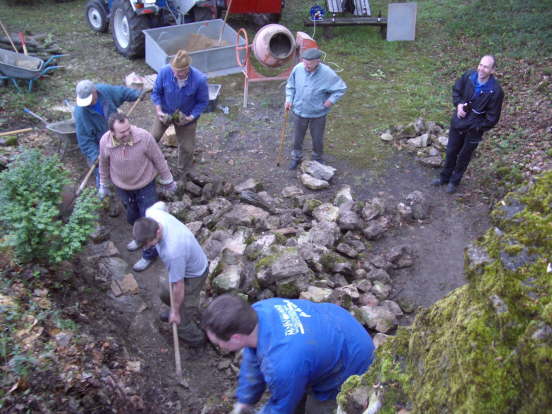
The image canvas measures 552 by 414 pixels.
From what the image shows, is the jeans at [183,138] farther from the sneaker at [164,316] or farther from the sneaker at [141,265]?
the sneaker at [164,316]

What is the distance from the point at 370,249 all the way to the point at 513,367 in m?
3.96

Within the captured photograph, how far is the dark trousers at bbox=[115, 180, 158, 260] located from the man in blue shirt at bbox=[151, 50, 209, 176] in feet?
4.47

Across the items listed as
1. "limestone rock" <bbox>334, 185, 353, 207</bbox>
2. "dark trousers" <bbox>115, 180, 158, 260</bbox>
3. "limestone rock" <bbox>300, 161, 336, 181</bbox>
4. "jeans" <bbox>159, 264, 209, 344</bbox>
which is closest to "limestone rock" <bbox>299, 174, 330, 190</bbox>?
"limestone rock" <bbox>300, 161, 336, 181</bbox>

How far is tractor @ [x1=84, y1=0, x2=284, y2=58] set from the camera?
9.19 m

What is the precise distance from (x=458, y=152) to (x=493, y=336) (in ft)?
16.3

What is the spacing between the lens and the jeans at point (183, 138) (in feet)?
20.2

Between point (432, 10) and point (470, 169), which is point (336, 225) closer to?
point (470, 169)

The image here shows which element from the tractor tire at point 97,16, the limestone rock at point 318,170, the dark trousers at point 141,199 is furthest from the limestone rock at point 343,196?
the tractor tire at point 97,16

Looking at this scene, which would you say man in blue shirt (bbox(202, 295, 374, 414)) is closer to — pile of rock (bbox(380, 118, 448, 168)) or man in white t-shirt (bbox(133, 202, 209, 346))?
man in white t-shirt (bbox(133, 202, 209, 346))

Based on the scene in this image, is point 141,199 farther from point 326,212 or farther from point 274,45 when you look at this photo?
point 274,45

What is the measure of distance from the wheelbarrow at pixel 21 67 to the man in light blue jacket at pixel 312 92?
181 inches

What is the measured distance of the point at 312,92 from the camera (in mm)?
6172

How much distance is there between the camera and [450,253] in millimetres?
5355

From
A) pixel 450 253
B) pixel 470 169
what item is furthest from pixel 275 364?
pixel 470 169
